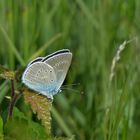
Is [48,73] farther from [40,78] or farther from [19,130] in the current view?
[19,130]

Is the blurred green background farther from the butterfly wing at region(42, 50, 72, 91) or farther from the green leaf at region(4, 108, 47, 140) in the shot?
the green leaf at region(4, 108, 47, 140)

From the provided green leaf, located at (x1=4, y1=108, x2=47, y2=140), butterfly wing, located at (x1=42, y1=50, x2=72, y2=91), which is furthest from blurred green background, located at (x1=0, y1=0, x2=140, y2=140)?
green leaf, located at (x1=4, y1=108, x2=47, y2=140)

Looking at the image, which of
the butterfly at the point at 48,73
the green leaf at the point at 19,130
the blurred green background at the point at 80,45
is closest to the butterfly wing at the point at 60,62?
the butterfly at the point at 48,73

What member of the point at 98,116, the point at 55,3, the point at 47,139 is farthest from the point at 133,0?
the point at 47,139

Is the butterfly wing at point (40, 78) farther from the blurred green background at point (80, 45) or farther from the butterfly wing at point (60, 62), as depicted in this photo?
the blurred green background at point (80, 45)

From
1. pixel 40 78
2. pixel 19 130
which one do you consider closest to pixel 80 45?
pixel 40 78
